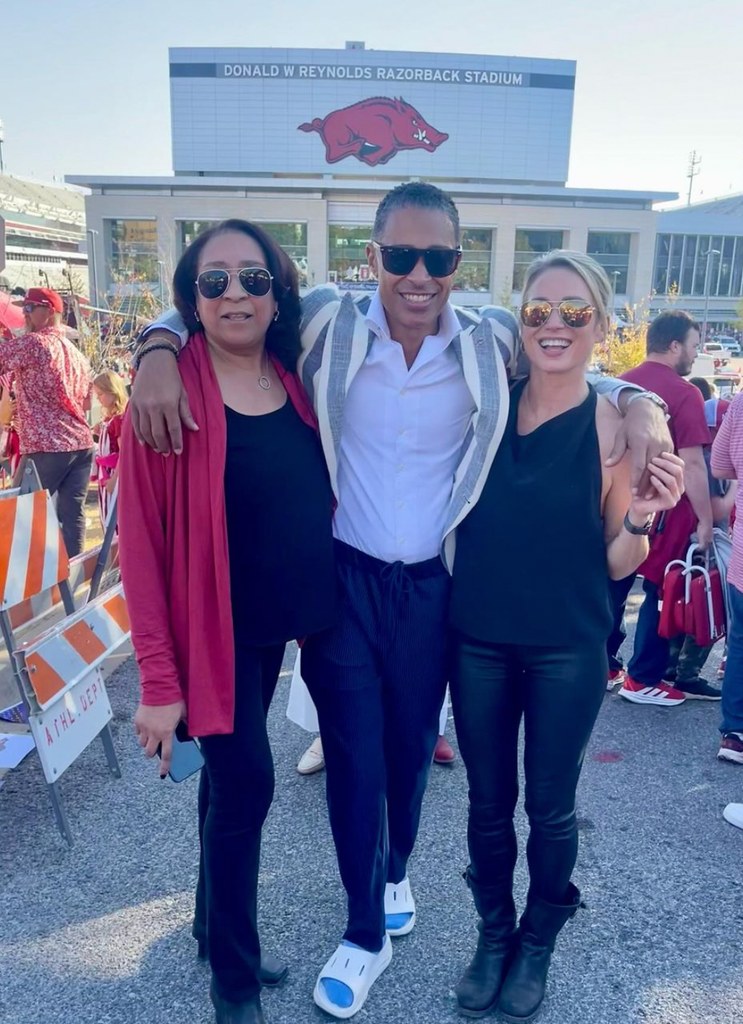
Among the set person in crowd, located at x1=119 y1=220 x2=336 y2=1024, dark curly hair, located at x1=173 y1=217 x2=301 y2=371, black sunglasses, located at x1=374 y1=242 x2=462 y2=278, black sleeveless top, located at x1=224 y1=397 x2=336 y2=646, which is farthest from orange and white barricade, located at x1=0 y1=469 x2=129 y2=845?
black sunglasses, located at x1=374 y1=242 x2=462 y2=278

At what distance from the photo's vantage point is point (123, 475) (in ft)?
6.49

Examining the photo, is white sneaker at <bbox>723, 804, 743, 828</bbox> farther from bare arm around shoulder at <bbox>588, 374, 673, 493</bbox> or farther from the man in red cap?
the man in red cap

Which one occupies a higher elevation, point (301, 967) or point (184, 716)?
point (184, 716)

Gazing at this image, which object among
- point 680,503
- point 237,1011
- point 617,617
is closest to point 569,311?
point 237,1011

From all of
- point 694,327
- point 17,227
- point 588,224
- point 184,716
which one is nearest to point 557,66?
point 588,224

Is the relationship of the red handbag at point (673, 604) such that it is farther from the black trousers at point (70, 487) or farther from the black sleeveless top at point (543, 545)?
the black trousers at point (70, 487)

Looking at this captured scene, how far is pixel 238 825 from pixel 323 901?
0.86m

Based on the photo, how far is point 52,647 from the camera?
3.21 m

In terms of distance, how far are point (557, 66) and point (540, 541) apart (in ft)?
214

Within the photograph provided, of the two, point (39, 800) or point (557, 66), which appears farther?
point (557, 66)

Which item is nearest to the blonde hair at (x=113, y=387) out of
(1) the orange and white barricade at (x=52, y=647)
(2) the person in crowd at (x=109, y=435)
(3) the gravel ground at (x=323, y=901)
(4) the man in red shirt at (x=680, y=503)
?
(2) the person in crowd at (x=109, y=435)

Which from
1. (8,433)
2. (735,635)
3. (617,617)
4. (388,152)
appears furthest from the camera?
(388,152)

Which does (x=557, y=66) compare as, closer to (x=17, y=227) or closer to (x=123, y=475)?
(x=17, y=227)

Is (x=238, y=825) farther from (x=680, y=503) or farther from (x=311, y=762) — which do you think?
(x=680, y=503)
